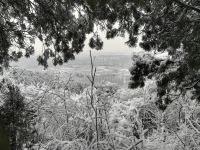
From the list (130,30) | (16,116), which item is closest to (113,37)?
Answer: (130,30)

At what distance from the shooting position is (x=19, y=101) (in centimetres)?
579

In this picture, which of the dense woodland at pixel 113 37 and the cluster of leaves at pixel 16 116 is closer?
the dense woodland at pixel 113 37

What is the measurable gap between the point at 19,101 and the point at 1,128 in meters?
5.10

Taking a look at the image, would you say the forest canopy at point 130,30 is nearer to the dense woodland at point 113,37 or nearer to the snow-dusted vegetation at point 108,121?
the dense woodland at point 113,37

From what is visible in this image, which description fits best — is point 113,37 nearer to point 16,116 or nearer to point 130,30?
point 130,30

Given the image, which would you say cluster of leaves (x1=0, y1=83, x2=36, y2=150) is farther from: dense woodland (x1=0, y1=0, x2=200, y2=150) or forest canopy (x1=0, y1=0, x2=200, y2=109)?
forest canopy (x1=0, y1=0, x2=200, y2=109)

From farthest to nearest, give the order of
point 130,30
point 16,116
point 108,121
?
point 108,121, point 16,116, point 130,30

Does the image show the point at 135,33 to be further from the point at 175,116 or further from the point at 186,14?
the point at 175,116

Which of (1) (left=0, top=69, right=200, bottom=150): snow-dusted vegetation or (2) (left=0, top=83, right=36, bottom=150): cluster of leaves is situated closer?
(1) (left=0, top=69, right=200, bottom=150): snow-dusted vegetation

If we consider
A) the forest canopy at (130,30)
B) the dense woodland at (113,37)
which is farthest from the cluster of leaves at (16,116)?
the forest canopy at (130,30)

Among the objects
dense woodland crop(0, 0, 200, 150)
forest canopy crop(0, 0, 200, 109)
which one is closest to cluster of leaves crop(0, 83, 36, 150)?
dense woodland crop(0, 0, 200, 150)

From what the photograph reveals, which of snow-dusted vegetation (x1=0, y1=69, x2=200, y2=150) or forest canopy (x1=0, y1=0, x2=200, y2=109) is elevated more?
forest canopy (x1=0, y1=0, x2=200, y2=109)

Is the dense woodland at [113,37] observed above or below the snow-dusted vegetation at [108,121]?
above

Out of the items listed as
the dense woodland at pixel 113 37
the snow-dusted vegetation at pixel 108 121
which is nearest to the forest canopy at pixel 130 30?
the dense woodland at pixel 113 37
